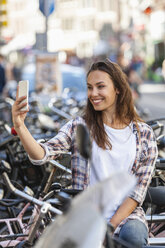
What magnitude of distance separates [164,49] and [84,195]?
40.7 m

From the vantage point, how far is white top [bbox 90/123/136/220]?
2.97 meters

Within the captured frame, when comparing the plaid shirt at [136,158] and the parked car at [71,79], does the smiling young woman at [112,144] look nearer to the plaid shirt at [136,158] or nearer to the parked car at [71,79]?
the plaid shirt at [136,158]

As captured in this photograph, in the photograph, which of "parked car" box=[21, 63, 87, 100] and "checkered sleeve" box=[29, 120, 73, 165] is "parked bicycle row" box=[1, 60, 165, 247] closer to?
"checkered sleeve" box=[29, 120, 73, 165]

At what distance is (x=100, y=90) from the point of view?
3105 millimetres

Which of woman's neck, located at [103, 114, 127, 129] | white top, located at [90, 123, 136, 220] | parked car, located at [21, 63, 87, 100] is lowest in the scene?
parked car, located at [21, 63, 87, 100]

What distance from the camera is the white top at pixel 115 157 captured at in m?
2.97

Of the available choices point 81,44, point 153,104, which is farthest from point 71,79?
point 81,44

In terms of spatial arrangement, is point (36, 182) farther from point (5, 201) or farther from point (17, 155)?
point (5, 201)

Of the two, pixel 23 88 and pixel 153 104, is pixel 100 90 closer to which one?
pixel 23 88

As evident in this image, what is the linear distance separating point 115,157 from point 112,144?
97 mm

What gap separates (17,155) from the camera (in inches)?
240

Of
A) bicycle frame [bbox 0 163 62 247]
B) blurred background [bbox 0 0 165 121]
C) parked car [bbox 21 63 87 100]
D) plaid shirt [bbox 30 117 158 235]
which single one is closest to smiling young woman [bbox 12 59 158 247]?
plaid shirt [bbox 30 117 158 235]

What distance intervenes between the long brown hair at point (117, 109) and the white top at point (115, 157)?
0.13 ft

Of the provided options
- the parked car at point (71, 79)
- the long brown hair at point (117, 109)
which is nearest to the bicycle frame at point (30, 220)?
the long brown hair at point (117, 109)
